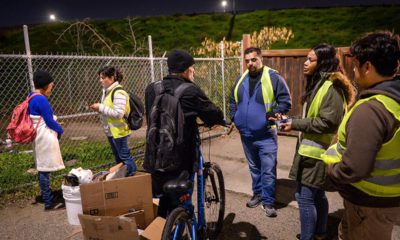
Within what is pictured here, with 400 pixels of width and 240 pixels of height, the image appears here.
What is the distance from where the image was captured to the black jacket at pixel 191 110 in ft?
8.66

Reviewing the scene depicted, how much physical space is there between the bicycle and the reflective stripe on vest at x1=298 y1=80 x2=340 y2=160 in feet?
3.19

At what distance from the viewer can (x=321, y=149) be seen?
9.32 feet

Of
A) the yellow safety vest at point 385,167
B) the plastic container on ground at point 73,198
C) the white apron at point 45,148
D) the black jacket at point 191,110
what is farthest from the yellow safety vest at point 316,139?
the white apron at point 45,148

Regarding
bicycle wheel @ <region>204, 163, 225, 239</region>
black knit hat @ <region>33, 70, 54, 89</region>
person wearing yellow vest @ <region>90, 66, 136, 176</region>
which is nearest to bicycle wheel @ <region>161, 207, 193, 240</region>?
bicycle wheel @ <region>204, 163, 225, 239</region>

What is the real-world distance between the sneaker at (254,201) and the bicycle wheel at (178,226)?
172 centimetres

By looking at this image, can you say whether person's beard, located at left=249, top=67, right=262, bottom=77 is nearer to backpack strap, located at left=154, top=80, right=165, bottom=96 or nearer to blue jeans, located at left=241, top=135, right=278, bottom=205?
blue jeans, located at left=241, top=135, right=278, bottom=205

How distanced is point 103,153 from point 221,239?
4117mm

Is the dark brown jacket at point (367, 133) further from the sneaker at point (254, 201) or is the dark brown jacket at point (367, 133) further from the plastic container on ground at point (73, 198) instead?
the plastic container on ground at point (73, 198)

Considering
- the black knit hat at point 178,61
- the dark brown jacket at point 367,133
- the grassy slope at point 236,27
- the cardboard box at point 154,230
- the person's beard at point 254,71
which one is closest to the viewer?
the dark brown jacket at point 367,133

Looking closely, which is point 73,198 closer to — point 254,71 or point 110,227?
point 110,227

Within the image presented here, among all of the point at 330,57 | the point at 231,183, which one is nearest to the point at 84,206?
the point at 330,57

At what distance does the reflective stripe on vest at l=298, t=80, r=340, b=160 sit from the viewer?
2.79m

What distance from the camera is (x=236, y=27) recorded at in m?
29.6

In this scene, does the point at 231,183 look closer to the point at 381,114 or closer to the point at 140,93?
the point at 381,114
